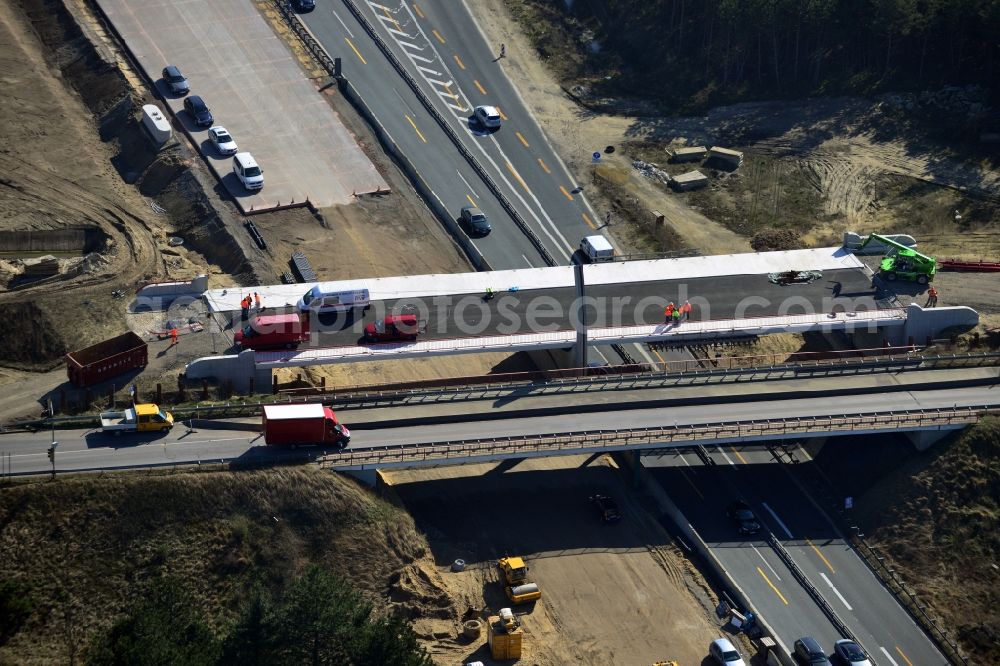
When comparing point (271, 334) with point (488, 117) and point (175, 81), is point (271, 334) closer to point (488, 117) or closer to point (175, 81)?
point (488, 117)

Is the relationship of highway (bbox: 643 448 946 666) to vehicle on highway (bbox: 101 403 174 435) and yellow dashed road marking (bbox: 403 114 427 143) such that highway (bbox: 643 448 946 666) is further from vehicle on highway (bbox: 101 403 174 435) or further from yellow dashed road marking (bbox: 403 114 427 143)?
yellow dashed road marking (bbox: 403 114 427 143)

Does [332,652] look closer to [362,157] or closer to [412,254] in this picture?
[412,254]

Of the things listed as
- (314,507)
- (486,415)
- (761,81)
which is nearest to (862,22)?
(761,81)

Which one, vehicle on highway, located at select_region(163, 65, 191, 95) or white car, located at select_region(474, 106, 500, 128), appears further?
white car, located at select_region(474, 106, 500, 128)

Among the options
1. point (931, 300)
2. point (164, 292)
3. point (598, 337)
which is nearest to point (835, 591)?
point (598, 337)

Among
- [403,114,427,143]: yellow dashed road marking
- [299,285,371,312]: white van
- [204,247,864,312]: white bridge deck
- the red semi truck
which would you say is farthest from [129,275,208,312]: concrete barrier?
[403,114,427,143]: yellow dashed road marking
